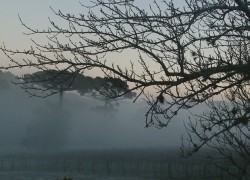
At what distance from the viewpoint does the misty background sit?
66875mm

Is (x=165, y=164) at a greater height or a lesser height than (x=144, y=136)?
lesser

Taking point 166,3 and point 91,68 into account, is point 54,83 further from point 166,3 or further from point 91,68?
point 166,3

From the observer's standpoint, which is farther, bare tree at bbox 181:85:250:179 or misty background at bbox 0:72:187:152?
misty background at bbox 0:72:187:152

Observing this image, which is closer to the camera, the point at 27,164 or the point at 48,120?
the point at 27,164

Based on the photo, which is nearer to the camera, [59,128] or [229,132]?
[229,132]

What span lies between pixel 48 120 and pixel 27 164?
21754 mm

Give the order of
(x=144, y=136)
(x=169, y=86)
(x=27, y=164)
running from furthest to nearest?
(x=144, y=136)
(x=27, y=164)
(x=169, y=86)

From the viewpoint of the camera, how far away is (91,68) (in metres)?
5.73

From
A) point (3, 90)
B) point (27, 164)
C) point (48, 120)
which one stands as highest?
point (3, 90)

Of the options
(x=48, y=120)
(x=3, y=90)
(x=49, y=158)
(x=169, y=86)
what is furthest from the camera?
(x=3, y=90)

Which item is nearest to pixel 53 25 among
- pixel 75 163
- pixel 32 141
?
pixel 75 163

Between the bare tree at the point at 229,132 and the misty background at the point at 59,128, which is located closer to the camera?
the bare tree at the point at 229,132

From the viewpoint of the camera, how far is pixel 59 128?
71750 millimetres

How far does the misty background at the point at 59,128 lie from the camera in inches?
2633
